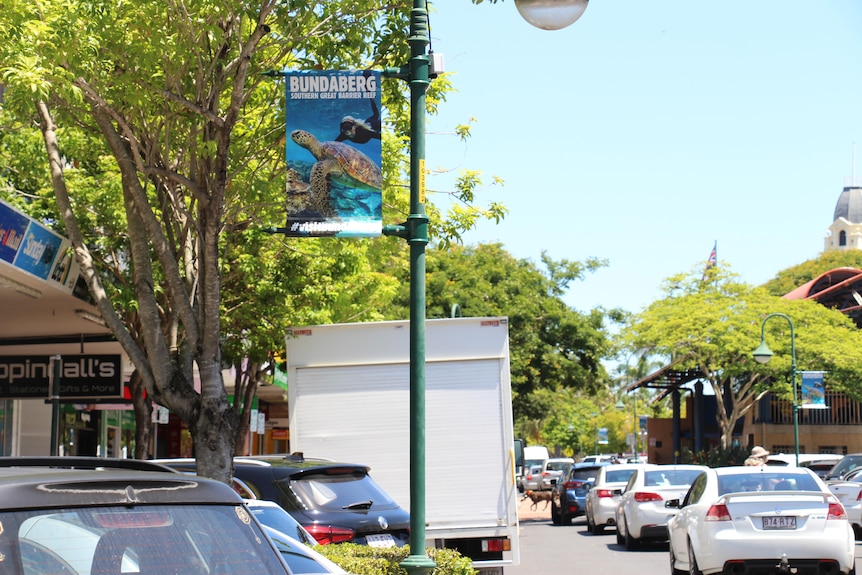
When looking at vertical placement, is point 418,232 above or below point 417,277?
above

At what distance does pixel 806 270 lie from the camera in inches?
4154

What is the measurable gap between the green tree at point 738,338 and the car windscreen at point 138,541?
45.1 m

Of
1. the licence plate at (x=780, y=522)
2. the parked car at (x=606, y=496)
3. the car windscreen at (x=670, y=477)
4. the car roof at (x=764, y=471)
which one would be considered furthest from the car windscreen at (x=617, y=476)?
the licence plate at (x=780, y=522)

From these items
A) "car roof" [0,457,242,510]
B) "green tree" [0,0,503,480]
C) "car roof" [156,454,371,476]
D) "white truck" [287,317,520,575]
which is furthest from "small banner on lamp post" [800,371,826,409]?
"car roof" [0,457,242,510]

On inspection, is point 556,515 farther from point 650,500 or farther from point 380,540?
point 380,540

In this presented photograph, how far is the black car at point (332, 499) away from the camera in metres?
11.3

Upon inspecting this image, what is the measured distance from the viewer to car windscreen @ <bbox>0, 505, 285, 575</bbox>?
369cm

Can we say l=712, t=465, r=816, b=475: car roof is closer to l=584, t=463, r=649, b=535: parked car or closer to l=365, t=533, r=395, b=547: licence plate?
l=365, t=533, r=395, b=547: licence plate

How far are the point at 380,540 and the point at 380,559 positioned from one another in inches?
72.3

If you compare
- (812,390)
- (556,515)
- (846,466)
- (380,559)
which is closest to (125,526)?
(380,559)

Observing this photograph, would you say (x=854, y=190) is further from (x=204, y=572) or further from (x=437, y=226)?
(x=204, y=572)

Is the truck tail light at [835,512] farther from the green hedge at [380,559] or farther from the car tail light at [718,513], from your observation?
the green hedge at [380,559]

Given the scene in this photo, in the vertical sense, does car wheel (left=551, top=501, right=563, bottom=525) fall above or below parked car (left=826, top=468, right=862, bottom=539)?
below

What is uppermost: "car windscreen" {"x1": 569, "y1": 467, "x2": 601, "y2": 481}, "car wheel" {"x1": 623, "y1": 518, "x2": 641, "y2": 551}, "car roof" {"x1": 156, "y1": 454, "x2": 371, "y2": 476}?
"car roof" {"x1": 156, "y1": 454, "x2": 371, "y2": 476}
